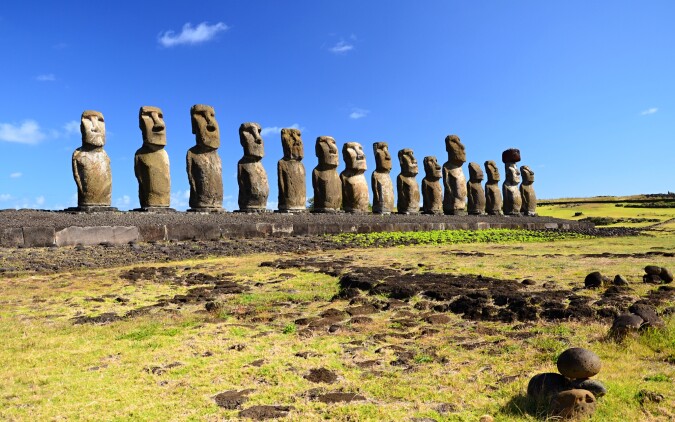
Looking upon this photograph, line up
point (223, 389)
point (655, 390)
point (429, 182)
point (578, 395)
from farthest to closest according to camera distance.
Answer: point (429, 182), point (223, 389), point (655, 390), point (578, 395)

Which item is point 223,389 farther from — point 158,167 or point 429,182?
point 429,182

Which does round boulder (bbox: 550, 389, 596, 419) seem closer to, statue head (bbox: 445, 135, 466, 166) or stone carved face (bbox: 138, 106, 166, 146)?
stone carved face (bbox: 138, 106, 166, 146)

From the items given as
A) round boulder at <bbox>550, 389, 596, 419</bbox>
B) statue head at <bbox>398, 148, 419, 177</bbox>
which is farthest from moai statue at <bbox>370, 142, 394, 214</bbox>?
round boulder at <bbox>550, 389, 596, 419</bbox>

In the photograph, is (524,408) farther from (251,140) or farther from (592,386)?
(251,140)

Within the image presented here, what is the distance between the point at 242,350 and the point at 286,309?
150 cm

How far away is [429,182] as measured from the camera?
86.2ft

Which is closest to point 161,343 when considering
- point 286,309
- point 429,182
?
point 286,309

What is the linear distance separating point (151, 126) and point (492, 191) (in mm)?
20461

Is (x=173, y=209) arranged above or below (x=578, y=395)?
above

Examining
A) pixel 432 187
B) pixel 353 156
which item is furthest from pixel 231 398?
pixel 432 187

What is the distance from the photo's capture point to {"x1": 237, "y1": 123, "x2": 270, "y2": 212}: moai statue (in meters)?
18.1

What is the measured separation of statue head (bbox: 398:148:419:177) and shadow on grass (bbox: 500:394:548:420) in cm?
2245

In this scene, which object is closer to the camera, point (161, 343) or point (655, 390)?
point (655, 390)

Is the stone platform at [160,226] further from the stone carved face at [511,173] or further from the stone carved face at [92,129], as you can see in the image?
the stone carved face at [511,173]
